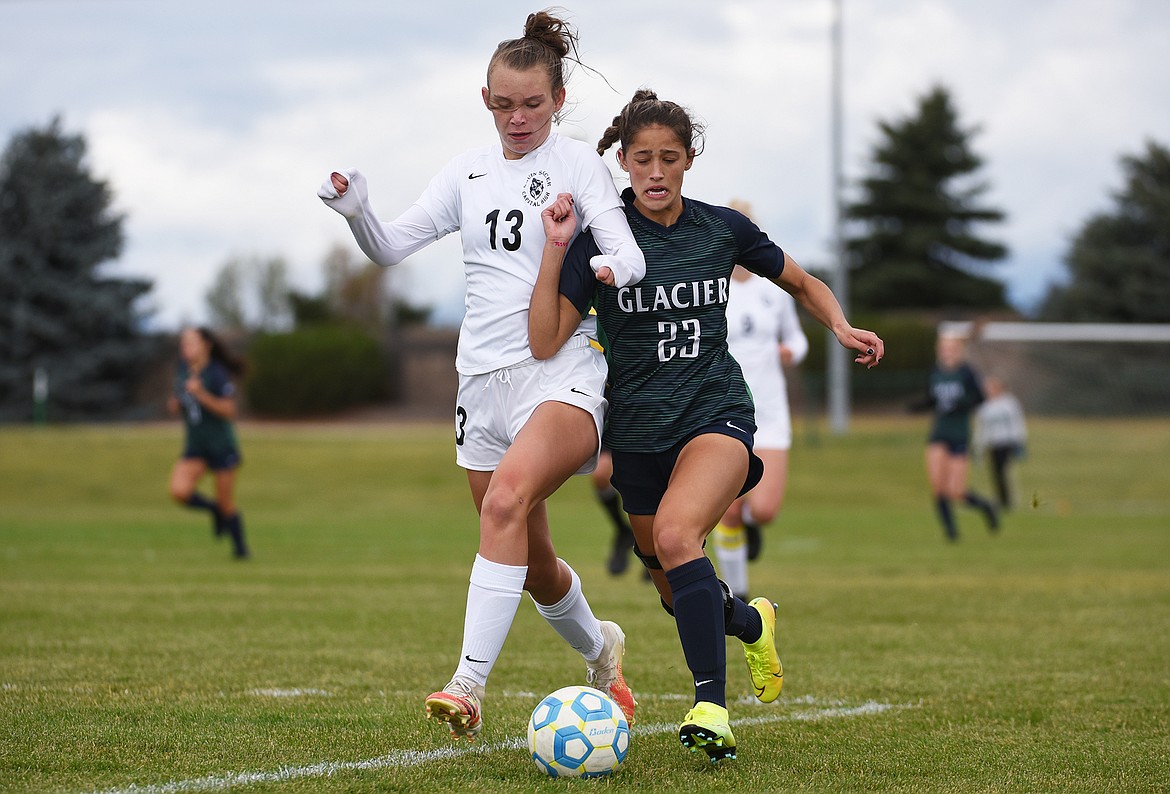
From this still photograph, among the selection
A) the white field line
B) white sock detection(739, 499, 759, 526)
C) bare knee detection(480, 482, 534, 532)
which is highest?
bare knee detection(480, 482, 534, 532)

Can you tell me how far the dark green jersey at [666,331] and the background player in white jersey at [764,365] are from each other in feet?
13.0

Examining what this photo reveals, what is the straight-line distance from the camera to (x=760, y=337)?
28.4 ft

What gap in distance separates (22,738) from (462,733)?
4.73ft

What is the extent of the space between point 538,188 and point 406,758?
1918mm

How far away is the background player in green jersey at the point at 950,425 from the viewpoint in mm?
15266

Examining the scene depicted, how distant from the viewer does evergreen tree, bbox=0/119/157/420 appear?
4356cm

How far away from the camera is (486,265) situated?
15.1ft

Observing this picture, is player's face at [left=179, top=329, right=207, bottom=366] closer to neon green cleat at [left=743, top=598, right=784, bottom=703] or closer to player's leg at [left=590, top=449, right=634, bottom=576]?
player's leg at [left=590, top=449, right=634, bottom=576]

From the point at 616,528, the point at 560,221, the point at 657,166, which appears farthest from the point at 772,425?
the point at 560,221

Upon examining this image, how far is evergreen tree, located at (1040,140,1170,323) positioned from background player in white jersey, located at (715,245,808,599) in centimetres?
3836

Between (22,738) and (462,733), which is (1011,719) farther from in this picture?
(22,738)

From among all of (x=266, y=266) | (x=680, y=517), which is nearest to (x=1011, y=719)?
(x=680, y=517)

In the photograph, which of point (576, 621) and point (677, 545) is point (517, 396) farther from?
point (576, 621)

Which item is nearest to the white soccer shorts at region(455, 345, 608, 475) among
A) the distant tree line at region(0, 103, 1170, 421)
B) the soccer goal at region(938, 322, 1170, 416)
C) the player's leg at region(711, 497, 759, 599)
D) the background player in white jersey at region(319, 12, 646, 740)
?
the background player in white jersey at region(319, 12, 646, 740)
